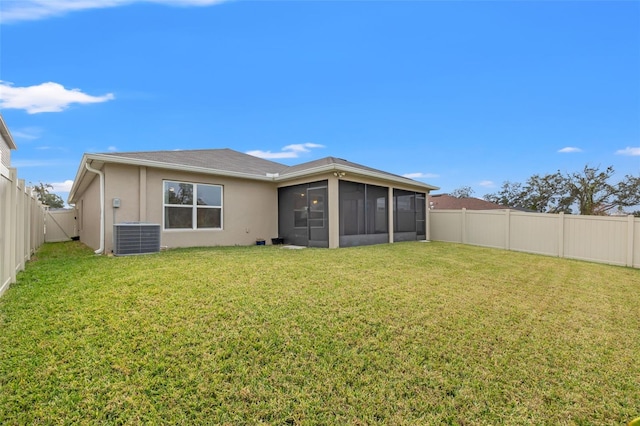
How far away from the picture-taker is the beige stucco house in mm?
8047

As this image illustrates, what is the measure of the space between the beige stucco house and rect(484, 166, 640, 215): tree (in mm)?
23831

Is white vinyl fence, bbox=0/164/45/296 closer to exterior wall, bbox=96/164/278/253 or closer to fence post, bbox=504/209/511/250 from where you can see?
exterior wall, bbox=96/164/278/253

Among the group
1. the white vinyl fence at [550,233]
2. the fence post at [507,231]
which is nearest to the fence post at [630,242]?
the white vinyl fence at [550,233]

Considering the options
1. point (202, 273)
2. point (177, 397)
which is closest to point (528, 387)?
point (177, 397)

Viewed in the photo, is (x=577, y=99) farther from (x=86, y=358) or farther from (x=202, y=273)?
(x=86, y=358)

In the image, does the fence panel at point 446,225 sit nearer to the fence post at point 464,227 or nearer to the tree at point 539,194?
the fence post at point 464,227

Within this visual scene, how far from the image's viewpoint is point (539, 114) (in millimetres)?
14711

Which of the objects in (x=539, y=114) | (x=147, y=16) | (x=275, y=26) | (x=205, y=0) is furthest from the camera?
(x=539, y=114)

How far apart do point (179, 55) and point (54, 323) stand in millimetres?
9121

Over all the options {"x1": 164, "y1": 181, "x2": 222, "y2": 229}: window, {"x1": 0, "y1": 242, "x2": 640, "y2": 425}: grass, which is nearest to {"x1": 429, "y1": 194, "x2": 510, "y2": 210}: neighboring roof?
{"x1": 164, "y1": 181, "x2": 222, "y2": 229}: window

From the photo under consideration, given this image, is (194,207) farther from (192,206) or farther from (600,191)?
(600,191)

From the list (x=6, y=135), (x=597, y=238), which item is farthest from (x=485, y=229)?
(x=6, y=135)

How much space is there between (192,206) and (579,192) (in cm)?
3216

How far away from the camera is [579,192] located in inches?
1021
